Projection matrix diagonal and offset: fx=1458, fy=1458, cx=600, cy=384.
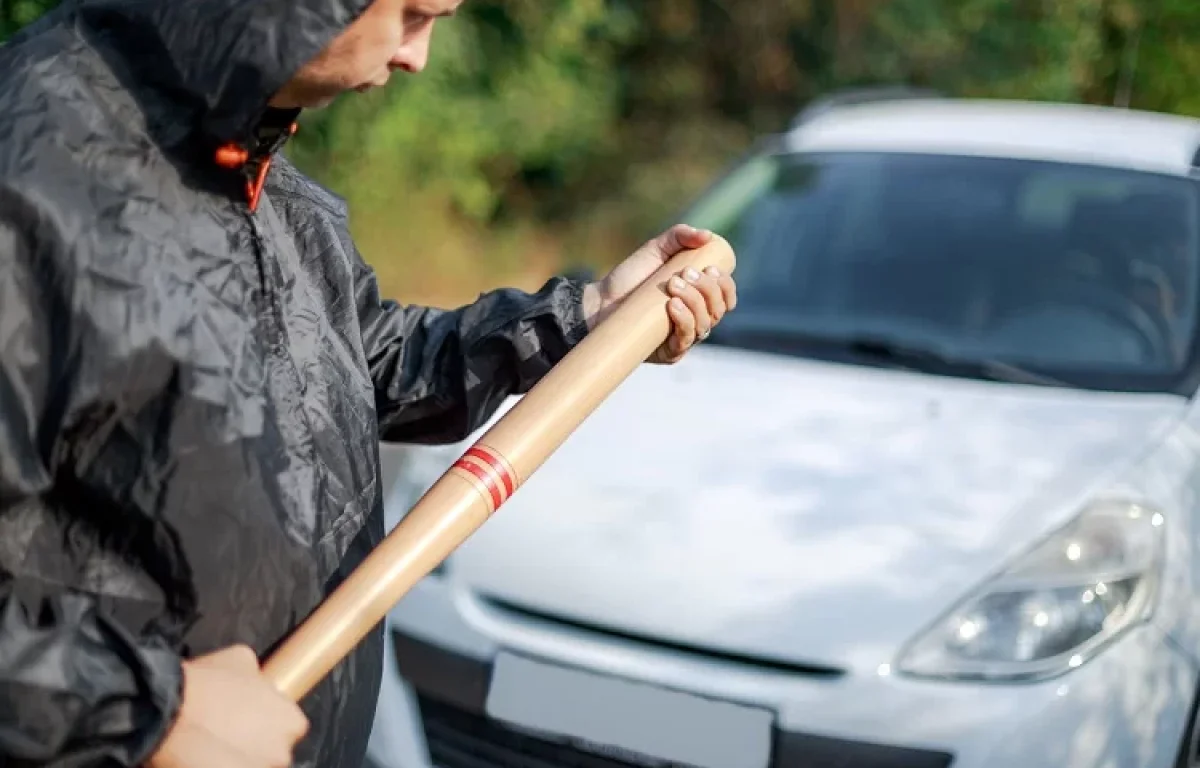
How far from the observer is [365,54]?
1.33 m

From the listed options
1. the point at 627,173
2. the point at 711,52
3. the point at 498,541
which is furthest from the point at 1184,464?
the point at 711,52

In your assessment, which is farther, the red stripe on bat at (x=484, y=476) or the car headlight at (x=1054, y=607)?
the car headlight at (x=1054, y=607)

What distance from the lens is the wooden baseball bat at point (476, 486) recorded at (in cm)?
136

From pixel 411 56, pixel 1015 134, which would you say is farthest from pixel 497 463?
pixel 1015 134

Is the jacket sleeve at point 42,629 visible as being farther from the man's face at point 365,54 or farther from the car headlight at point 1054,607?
the car headlight at point 1054,607

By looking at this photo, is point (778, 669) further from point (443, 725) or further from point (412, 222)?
point (412, 222)

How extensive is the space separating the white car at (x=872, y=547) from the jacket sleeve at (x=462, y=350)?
87cm

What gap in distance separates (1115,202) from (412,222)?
6811 mm

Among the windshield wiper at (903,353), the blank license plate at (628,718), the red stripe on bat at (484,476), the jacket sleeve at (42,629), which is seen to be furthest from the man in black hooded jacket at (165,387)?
the windshield wiper at (903,353)

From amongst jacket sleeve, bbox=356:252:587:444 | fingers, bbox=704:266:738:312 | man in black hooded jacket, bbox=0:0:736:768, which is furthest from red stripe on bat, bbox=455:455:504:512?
fingers, bbox=704:266:738:312

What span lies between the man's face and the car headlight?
148 cm

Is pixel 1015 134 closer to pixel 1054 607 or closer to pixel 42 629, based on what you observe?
pixel 1054 607

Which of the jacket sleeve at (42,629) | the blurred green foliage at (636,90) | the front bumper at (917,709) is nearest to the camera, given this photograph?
the jacket sleeve at (42,629)

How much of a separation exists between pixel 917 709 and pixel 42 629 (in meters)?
1.61
